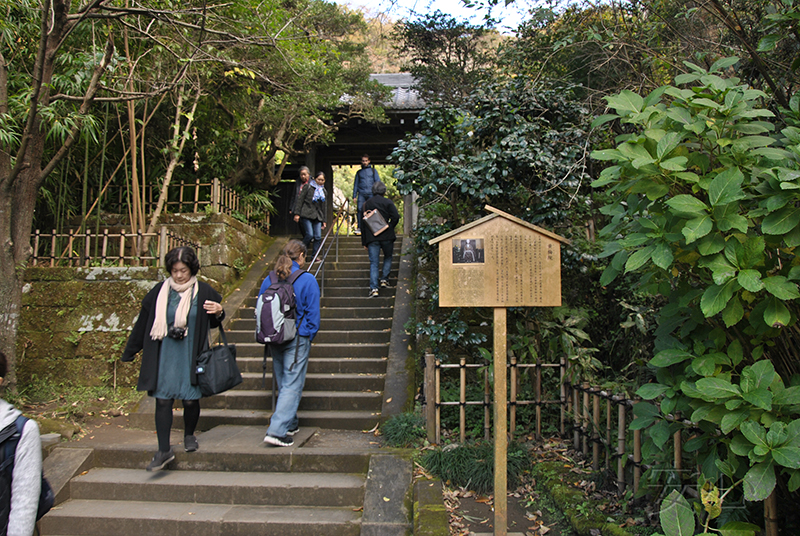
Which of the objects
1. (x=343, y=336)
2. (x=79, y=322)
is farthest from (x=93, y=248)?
(x=343, y=336)

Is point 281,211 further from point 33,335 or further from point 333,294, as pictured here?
point 33,335

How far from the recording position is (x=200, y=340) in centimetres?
411

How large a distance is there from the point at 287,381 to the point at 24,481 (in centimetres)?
253

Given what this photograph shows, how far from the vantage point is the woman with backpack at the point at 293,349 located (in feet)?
14.7

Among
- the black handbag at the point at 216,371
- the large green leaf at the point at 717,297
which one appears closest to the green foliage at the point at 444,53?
the black handbag at the point at 216,371

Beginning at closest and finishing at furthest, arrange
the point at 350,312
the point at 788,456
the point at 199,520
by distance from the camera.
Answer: the point at 788,456 < the point at 199,520 < the point at 350,312

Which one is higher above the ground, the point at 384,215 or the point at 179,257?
the point at 384,215

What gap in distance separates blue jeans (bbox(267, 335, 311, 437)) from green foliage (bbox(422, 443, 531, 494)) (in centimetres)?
121

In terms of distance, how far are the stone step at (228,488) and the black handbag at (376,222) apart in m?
4.20

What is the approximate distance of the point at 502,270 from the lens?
136 inches

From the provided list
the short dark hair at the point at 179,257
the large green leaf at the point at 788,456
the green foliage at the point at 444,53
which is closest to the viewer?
the large green leaf at the point at 788,456

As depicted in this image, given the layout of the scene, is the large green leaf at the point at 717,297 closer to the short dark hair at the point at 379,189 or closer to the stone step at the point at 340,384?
the stone step at the point at 340,384

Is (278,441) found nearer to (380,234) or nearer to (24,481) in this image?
(24,481)

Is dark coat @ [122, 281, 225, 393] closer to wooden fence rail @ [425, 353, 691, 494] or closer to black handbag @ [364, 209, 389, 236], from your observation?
wooden fence rail @ [425, 353, 691, 494]
